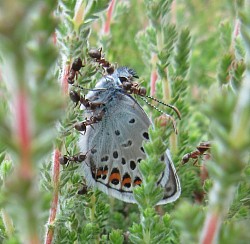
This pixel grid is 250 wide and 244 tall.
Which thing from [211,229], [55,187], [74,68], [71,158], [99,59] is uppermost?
[99,59]

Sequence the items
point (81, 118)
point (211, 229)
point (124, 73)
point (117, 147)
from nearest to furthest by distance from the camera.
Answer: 1. point (211, 229)
2. point (81, 118)
3. point (117, 147)
4. point (124, 73)

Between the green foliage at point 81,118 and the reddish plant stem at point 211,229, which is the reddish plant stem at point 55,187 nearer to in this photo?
the green foliage at point 81,118

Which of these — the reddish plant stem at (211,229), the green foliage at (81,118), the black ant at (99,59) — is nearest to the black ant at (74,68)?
the green foliage at (81,118)

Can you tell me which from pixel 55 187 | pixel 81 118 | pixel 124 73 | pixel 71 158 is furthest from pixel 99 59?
pixel 55 187

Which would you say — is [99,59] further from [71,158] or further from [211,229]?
[211,229]

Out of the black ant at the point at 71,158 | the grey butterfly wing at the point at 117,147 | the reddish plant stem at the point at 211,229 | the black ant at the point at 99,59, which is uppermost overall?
the black ant at the point at 99,59

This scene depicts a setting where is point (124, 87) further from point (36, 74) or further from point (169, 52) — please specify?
point (36, 74)
